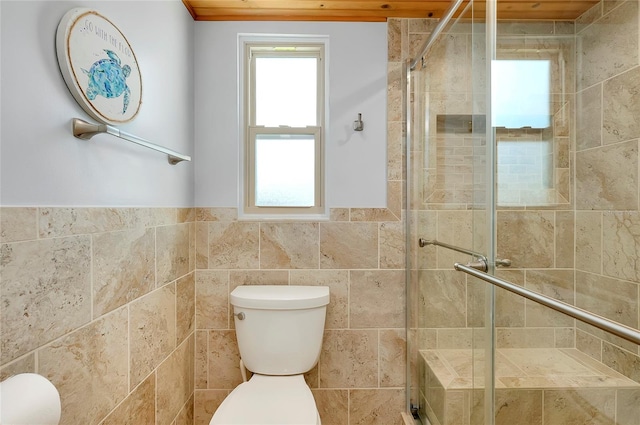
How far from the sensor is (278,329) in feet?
→ 4.89

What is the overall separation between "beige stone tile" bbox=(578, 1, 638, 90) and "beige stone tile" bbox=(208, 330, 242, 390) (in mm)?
1734

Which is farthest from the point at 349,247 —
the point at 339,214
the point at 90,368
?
the point at 90,368

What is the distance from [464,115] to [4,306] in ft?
4.50

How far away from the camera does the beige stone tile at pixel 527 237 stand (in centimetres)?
96

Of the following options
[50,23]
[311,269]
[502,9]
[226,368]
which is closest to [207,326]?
[226,368]

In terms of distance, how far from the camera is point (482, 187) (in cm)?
106

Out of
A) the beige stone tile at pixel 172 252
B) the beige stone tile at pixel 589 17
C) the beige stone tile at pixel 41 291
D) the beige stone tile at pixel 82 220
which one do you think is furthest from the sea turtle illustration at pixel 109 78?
the beige stone tile at pixel 589 17

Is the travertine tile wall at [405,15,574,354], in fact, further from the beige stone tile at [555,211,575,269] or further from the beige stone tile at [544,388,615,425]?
the beige stone tile at [544,388,615,425]

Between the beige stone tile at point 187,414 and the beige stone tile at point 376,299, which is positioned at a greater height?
the beige stone tile at point 376,299

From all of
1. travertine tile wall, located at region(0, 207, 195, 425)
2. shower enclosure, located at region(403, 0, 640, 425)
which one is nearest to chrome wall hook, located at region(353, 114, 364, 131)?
shower enclosure, located at region(403, 0, 640, 425)

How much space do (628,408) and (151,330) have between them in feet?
4.81

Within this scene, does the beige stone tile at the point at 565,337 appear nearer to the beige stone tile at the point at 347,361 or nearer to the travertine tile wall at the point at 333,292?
the travertine tile wall at the point at 333,292

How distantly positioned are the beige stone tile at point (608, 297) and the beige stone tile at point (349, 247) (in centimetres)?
92

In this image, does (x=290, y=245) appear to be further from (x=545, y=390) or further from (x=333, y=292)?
(x=545, y=390)
